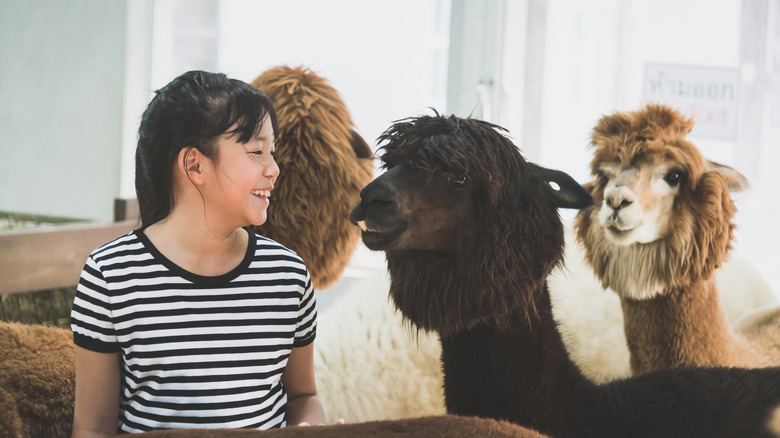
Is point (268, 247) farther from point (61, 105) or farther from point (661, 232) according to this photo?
point (61, 105)

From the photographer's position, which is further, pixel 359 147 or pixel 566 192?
pixel 359 147

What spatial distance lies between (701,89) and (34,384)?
167 centimetres

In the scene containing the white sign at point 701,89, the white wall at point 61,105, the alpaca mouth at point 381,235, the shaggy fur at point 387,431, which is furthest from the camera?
the white wall at point 61,105

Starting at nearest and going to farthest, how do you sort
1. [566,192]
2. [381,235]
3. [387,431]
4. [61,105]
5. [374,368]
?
[387,431], [381,235], [566,192], [374,368], [61,105]

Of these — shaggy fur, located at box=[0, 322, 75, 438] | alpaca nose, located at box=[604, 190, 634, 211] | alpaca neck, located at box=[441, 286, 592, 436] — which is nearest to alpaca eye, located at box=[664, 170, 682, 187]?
alpaca nose, located at box=[604, 190, 634, 211]

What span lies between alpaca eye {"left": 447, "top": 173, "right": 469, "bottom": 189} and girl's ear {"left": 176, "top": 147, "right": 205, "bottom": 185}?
37 centimetres

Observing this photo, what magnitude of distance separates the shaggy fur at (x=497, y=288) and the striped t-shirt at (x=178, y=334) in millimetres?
219

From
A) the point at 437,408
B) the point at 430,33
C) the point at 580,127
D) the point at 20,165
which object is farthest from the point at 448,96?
the point at 20,165

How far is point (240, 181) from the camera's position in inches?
40.5

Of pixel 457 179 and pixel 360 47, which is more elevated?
pixel 360 47

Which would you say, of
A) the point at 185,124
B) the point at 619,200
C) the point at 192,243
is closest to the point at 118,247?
the point at 192,243

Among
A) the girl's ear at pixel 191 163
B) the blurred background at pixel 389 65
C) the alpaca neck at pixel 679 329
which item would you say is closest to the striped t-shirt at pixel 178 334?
the girl's ear at pixel 191 163

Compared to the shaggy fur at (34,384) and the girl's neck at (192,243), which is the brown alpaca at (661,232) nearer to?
the girl's neck at (192,243)

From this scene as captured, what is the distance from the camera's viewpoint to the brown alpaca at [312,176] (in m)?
1.43
